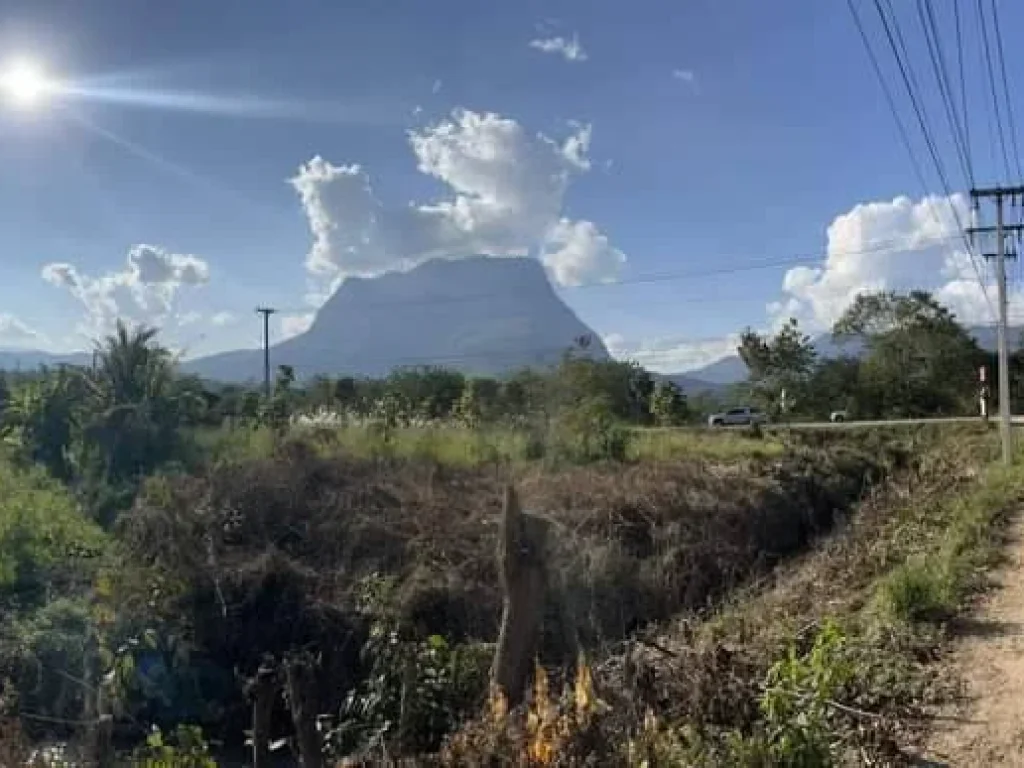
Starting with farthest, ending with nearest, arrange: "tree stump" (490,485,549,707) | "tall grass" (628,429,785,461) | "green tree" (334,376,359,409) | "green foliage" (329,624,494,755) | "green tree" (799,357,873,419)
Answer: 1. "green tree" (799,357,873,419)
2. "green tree" (334,376,359,409)
3. "tall grass" (628,429,785,461)
4. "green foliage" (329,624,494,755)
5. "tree stump" (490,485,549,707)

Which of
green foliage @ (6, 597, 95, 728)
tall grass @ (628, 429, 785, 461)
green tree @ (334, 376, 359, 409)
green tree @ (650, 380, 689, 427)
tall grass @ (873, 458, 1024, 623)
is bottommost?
green foliage @ (6, 597, 95, 728)

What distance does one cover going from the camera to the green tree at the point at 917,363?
37.6 meters

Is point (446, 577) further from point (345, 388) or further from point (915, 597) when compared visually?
point (345, 388)

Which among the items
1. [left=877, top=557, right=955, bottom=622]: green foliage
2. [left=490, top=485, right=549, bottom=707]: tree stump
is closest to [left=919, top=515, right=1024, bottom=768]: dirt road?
[left=877, top=557, right=955, bottom=622]: green foliage

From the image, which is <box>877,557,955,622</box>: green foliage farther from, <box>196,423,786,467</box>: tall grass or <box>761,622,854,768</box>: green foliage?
<box>196,423,786,467</box>: tall grass

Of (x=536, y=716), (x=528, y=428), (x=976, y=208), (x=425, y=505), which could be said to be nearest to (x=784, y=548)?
(x=425, y=505)

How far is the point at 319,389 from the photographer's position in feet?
118

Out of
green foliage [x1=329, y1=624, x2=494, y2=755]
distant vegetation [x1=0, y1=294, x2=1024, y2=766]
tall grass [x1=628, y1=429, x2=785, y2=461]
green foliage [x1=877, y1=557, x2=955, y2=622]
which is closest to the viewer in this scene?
distant vegetation [x1=0, y1=294, x2=1024, y2=766]

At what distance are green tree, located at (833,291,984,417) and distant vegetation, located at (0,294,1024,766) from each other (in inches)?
614

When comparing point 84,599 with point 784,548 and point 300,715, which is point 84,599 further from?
point 784,548

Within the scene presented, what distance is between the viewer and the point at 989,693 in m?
4.87

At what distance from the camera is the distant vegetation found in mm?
4652

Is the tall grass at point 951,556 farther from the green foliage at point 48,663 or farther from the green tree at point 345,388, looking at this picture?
the green tree at point 345,388

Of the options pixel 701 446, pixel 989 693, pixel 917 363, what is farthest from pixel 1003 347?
pixel 917 363
